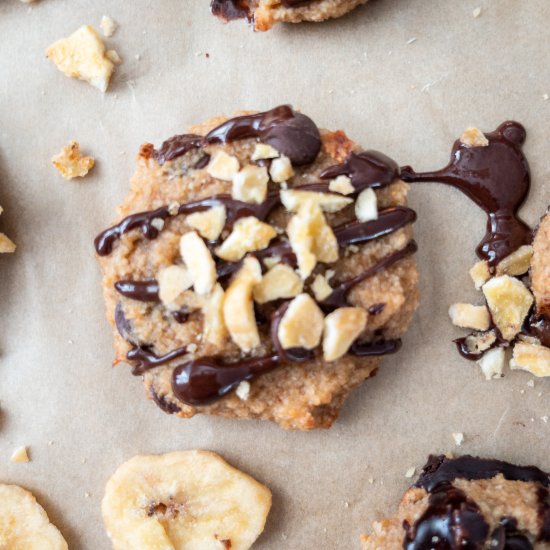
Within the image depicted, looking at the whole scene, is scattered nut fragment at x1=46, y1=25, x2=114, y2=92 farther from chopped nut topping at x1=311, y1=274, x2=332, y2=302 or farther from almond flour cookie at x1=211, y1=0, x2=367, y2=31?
chopped nut topping at x1=311, y1=274, x2=332, y2=302

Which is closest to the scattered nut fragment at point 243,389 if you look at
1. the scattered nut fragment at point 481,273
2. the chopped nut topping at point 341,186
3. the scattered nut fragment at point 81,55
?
the chopped nut topping at point 341,186

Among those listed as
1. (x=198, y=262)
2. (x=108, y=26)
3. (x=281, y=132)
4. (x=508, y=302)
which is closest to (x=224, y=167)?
(x=281, y=132)

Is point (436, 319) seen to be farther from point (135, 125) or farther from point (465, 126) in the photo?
point (135, 125)

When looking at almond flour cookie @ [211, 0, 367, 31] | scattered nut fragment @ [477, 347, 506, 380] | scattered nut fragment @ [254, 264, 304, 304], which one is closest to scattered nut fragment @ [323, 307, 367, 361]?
scattered nut fragment @ [254, 264, 304, 304]

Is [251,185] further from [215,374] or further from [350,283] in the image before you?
[215,374]

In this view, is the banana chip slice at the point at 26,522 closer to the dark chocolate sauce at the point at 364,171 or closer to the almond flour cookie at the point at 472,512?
the almond flour cookie at the point at 472,512

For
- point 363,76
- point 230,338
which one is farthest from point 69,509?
point 363,76
